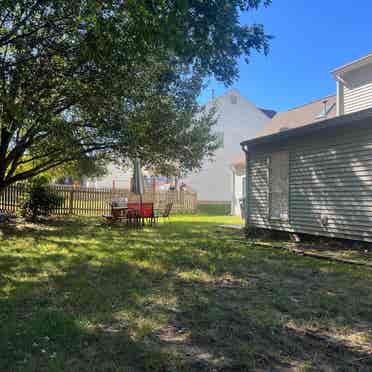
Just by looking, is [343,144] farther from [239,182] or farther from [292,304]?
[239,182]

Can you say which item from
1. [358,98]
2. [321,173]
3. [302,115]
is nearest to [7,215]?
[321,173]

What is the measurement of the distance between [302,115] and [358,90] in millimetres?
6065

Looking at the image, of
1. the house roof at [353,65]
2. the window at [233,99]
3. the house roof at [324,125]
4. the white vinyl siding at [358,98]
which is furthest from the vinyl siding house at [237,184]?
the house roof at [324,125]

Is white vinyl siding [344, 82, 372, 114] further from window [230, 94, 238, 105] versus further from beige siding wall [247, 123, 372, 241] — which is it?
window [230, 94, 238, 105]

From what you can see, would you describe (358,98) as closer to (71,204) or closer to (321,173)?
(321,173)

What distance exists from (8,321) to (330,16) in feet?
46.2

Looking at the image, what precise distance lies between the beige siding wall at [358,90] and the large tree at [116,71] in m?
4.82

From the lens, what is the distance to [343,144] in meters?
7.95

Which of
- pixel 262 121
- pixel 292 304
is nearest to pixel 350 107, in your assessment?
pixel 292 304

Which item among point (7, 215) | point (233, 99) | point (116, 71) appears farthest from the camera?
point (233, 99)

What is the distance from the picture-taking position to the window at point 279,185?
9.69 m

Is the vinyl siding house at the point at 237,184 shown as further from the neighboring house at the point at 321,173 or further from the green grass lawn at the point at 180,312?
the green grass lawn at the point at 180,312

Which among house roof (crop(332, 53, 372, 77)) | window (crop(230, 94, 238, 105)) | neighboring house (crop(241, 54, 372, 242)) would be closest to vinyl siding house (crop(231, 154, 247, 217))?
window (crop(230, 94, 238, 105))

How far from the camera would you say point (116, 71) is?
288 inches
